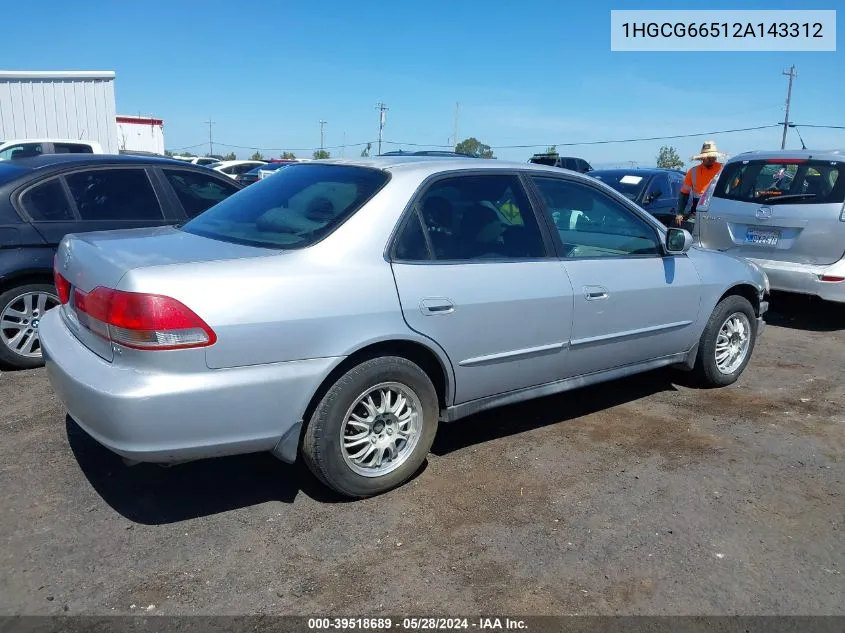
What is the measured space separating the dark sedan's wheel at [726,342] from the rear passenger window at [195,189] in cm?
390

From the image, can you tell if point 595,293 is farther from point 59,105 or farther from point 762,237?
point 59,105

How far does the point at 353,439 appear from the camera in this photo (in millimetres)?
3455

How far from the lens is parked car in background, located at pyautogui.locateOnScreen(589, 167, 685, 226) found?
1115 centimetres

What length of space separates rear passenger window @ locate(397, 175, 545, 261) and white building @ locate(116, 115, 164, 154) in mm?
29810

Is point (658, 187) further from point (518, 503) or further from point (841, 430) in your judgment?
point (518, 503)

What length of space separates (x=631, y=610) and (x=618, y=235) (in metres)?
2.44

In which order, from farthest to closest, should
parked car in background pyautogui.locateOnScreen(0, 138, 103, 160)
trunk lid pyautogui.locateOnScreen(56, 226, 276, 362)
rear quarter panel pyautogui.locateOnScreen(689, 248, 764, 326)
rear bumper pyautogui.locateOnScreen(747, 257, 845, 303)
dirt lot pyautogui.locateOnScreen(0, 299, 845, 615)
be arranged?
parked car in background pyautogui.locateOnScreen(0, 138, 103, 160) → rear bumper pyautogui.locateOnScreen(747, 257, 845, 303) → rear quarter panel pyautogui.locateOnScreen(689, 248, 764, 326) → trunk lid pyautogui.locateOnScreen(56, 226, 276, 362) → dirt lot pyautogui.locateOnScreen(0, 299, 845, 615)

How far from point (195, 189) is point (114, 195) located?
667 millimetres

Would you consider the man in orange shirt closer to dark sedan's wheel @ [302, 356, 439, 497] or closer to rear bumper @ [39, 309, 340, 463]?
dark sedan's wheel @ [302, 356, 439, 497]

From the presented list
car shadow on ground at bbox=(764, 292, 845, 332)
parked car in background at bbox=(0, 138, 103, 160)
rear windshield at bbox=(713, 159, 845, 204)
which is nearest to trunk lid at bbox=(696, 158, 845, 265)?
rear windshield at bbox=(713, 159, 845, 204)

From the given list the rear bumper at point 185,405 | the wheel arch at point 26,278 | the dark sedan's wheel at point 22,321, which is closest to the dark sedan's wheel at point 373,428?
the rear bumper at point 185,405

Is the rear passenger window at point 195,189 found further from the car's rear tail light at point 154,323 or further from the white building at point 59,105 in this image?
the white building at point 59,105

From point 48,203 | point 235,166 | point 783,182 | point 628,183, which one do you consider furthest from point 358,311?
point 235,166

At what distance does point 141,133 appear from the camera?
103 feet
